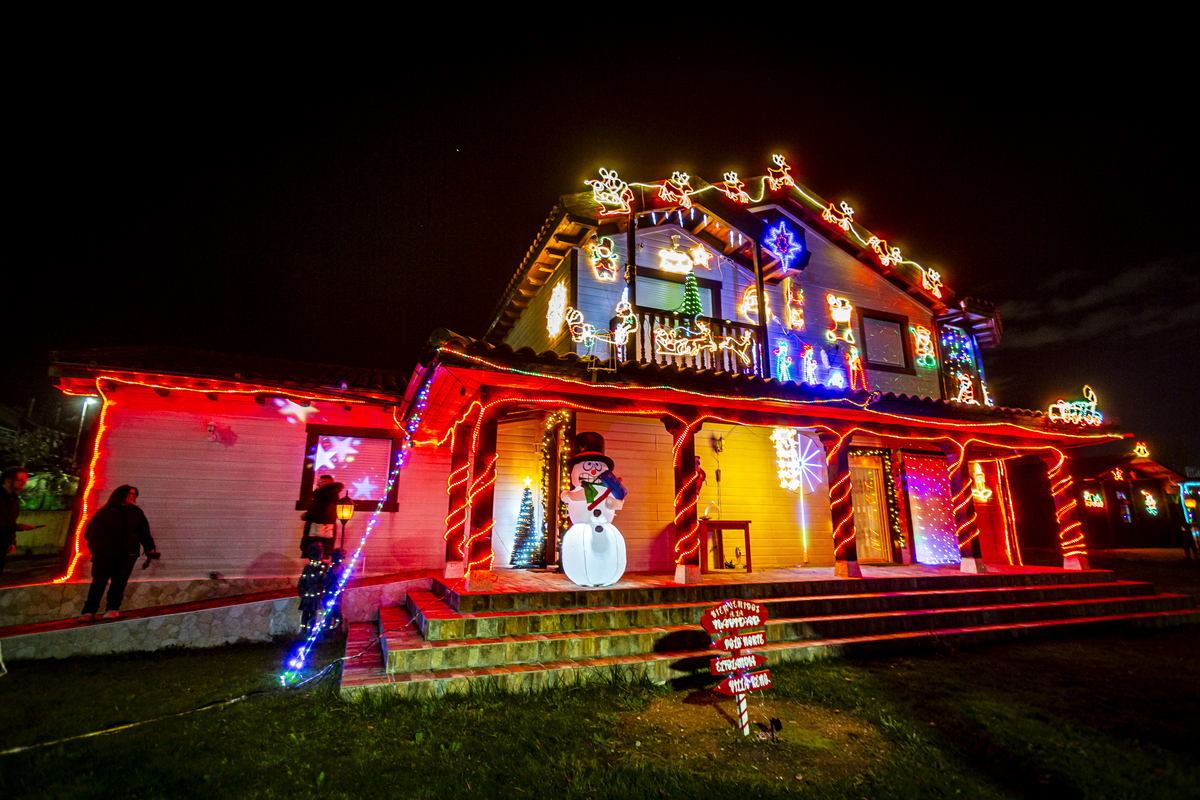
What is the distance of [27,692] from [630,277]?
9.28 meters

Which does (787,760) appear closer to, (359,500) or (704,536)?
(704,536)

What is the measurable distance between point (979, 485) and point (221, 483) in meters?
16.5

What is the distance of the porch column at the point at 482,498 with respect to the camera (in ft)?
22.1

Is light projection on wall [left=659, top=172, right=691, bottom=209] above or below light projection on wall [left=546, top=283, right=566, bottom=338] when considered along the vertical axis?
above

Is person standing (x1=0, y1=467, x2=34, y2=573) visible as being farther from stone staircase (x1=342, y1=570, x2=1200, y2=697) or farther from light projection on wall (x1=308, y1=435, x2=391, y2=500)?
stone staircase (x1=342, y1=570, x2=1200, y2=697)

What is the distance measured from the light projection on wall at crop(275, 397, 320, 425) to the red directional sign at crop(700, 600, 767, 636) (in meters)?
8.18

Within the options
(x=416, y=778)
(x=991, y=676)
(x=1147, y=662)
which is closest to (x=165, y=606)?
(x=416, y=778)

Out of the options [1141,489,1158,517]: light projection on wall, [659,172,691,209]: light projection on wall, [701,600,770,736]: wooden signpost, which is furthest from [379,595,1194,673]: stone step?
[1141,489,1158,517]: light projection on wall

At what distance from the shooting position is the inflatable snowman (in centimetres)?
720

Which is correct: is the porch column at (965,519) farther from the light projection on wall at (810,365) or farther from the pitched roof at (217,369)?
the pitched roof at (217,369)

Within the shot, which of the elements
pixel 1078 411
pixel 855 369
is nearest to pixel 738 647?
pixel 855 369

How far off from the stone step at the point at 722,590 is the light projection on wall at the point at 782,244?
6.77 metres

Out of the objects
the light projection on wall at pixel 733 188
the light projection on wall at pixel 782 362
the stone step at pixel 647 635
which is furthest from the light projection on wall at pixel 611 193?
the stone step at pixel 647 635

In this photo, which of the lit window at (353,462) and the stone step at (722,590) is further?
the lit window at (353,462)
